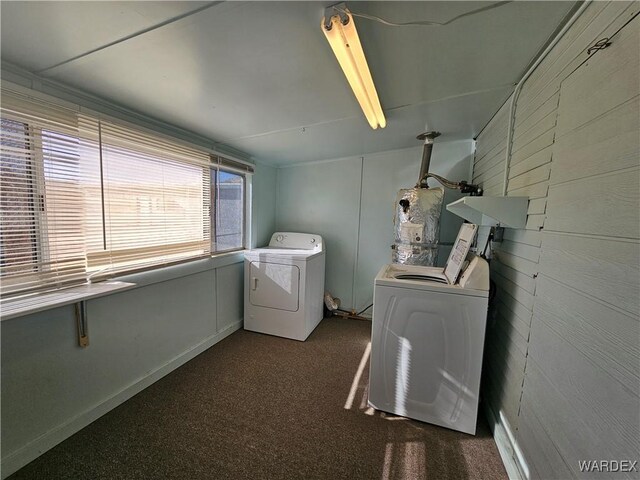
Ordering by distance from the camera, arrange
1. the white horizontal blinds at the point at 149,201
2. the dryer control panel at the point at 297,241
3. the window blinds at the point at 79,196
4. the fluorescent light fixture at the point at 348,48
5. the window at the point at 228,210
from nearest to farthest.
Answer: the fluorescent light fixture at the point at 348,48 → the window blinds at the point at 79,196 → the white horizontal blinds at the point at 149,201 → the window at the point at 228,210 → the dryer control panel at the point at 297,241

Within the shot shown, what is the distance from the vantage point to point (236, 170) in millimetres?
2738

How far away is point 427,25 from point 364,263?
2.55 m

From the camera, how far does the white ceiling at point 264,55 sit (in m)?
0.94

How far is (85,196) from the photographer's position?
4.86 ft

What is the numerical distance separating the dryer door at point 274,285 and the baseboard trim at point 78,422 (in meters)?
0.80

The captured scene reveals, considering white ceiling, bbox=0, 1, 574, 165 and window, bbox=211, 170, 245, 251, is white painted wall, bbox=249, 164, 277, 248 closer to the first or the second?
window, bbox=211, 170, 245, 251

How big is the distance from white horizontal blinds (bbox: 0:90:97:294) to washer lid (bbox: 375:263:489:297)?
1932mm

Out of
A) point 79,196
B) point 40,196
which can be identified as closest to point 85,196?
point 79,196

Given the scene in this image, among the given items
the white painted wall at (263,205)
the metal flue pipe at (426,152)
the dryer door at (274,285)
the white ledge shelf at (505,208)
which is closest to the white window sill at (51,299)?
the dryer door at (274,285)

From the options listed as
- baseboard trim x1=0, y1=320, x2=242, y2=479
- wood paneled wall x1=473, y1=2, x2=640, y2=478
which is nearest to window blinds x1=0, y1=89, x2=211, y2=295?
baseboard trim x1=0, y1=320, x2=242, y2=479

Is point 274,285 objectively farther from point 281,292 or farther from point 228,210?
point 228,210

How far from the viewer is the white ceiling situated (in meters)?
0.94

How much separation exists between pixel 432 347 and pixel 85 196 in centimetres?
240

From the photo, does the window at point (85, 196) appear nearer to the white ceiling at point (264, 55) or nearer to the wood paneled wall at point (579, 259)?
the white ceiling at point (264, 55)
